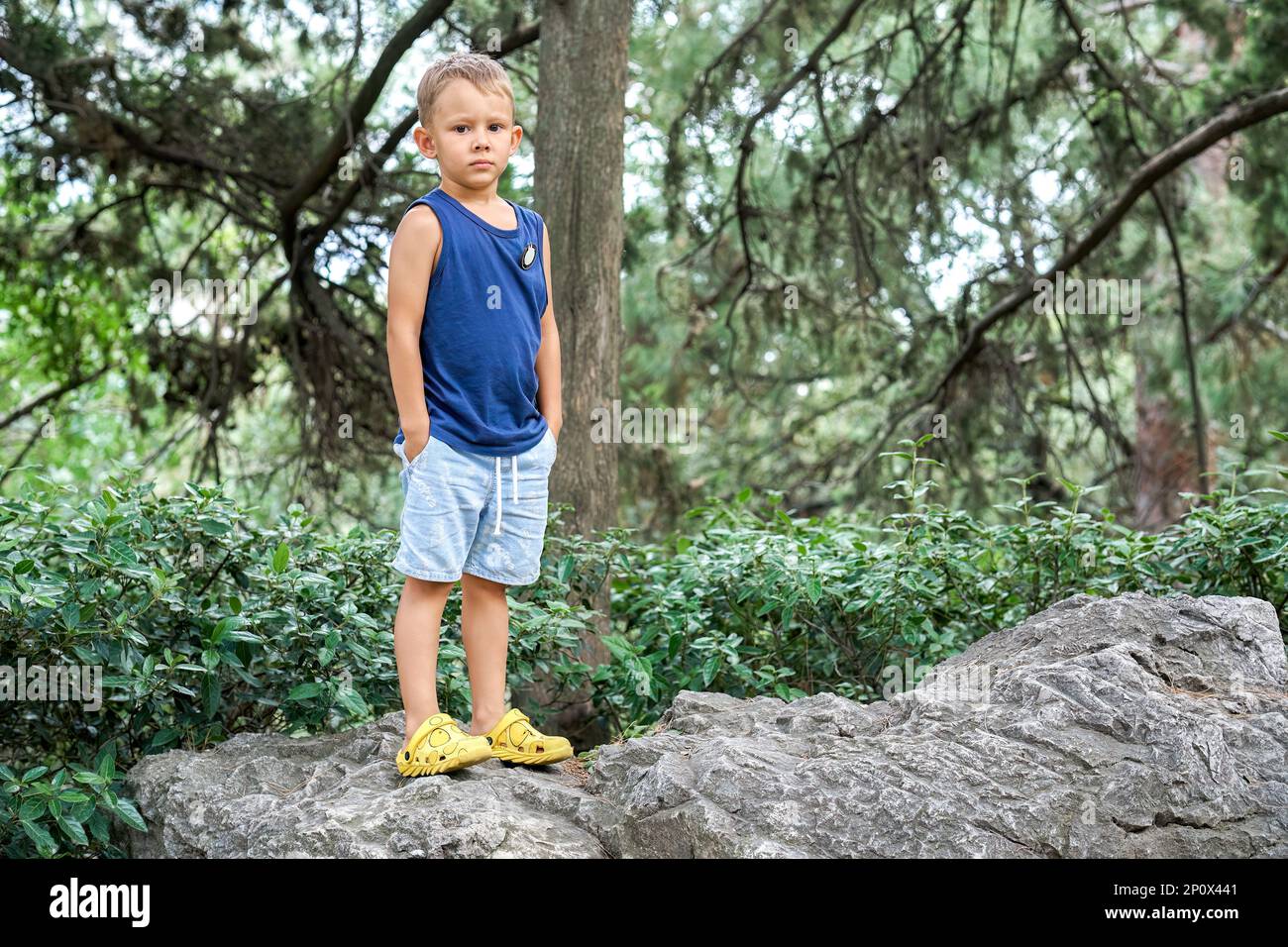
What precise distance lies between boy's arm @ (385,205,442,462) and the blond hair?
0.25m

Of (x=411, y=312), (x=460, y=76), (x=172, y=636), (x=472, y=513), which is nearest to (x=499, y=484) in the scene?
(x=472, y=513)

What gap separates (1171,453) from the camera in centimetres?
1017

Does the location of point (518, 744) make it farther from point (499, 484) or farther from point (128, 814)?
point (128, 814)

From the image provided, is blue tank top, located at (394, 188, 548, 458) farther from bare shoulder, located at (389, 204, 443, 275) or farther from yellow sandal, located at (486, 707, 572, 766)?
yellow sandal, located at (486, 707, 572, 766)

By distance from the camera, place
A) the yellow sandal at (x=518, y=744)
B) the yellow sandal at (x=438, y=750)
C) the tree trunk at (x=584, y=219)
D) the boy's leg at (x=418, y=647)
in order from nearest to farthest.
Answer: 1. the yellow sandal at (x=438, y=750)
2. the boy's leg at (x=418, y=647)
3. the yellow sandal at (x=518, y=744)
4. the tree trunk at (x=584, y=219)

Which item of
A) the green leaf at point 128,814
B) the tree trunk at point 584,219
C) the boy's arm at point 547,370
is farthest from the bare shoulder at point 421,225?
the tree trunk at point 584,219

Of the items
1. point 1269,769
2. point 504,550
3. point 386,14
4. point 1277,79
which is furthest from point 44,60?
point 1277,79

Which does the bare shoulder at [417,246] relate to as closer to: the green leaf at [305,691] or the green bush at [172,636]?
the green bush at [172,636]

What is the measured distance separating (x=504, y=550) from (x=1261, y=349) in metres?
8.86

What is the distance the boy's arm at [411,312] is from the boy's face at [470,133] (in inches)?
5.1

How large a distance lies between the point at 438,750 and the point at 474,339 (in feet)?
3.09

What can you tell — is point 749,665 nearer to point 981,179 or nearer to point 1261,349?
point 981,179

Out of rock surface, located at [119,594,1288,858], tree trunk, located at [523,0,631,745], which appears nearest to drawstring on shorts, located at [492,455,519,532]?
rock surface, located at [119,594,1288,858]

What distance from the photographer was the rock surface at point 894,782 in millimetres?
2438
